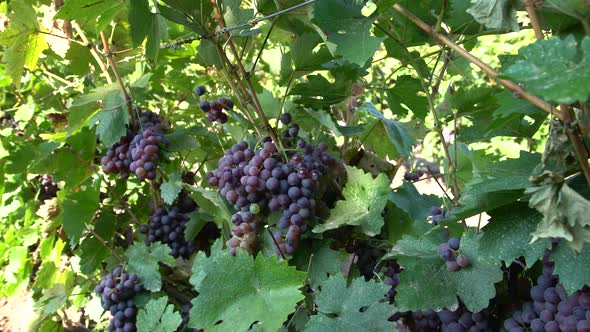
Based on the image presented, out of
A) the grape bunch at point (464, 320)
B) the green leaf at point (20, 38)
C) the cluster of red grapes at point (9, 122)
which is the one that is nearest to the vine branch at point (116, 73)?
the green leaf at point (20, 38)

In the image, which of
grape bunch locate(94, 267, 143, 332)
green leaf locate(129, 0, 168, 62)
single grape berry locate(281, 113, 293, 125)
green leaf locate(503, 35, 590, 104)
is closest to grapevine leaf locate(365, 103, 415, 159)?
single grape berry locate(281, 113, 293, 125)

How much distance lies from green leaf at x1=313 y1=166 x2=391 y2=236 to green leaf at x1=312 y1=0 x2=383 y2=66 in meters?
0.20

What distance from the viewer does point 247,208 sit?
0.90 m

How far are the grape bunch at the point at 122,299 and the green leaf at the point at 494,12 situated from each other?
0.92m

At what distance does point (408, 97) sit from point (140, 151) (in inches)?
21.9

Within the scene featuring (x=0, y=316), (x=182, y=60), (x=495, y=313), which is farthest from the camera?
(x=0, y=316)

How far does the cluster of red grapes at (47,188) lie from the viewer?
2129mm

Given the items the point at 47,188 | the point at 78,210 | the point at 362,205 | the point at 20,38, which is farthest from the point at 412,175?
the point at 47,188

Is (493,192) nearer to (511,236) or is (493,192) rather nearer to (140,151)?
(511,236)

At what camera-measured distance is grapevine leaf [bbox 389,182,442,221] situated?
2.99ft

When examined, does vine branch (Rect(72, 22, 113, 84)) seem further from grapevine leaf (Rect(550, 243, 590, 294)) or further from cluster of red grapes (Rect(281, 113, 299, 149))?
grapevine leaf (Rect(550, 243, 590, 294))

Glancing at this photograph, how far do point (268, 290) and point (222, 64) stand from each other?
39 cm

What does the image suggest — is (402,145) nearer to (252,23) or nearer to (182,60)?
(252,23)

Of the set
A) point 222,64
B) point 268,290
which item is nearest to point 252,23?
point 222,64
